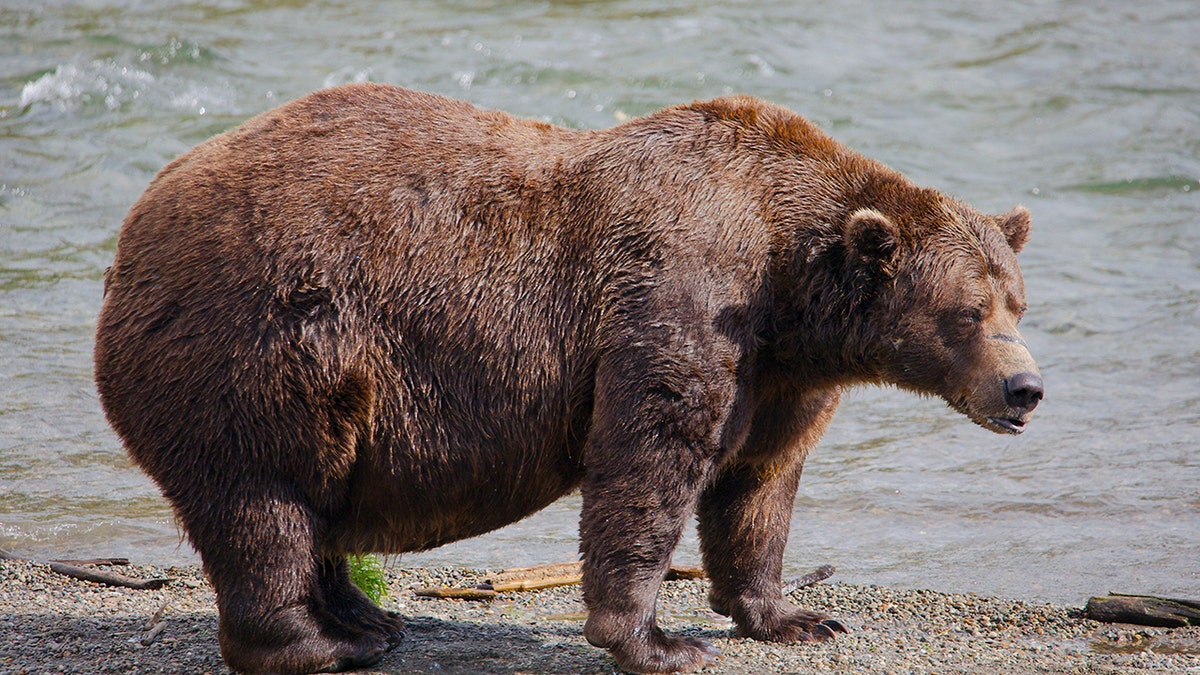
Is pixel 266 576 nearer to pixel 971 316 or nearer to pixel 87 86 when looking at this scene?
pixel 971 316

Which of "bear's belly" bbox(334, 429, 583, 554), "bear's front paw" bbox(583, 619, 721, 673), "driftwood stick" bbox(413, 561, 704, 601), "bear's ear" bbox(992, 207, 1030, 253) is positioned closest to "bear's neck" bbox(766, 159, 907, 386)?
"bear's ear" bbox(992, 207, 1030, 253)

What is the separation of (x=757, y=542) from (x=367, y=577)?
6.54 ft

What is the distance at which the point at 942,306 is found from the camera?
612 centimetres

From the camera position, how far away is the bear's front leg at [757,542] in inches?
265

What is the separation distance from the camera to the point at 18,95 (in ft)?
61.5

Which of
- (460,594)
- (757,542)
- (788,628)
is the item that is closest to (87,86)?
(460,594)

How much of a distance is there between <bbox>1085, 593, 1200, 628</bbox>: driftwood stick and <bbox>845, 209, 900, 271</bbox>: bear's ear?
249cm

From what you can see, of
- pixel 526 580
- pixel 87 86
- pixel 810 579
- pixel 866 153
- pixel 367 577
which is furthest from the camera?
pixel 87 86

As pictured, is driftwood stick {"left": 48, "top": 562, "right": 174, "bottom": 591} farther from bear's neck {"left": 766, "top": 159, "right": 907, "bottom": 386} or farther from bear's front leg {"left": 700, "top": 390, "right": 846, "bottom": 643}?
bear's neck {"left": 766, "top": 159, "right": 907, "bottom": 386}

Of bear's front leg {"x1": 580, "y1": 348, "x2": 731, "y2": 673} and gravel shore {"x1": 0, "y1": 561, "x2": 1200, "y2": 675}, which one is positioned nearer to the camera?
bear's front leg {"x1": 580, "y1": 348, "x2": 731, "y2": 673}

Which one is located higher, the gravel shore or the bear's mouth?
the bear's mouth

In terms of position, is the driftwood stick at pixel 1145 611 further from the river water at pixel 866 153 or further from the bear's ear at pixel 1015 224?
the bear's ear at pixel 1015 224

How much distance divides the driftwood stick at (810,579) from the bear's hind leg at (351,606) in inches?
88.1

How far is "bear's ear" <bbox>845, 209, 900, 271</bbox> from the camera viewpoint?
6023 mm
